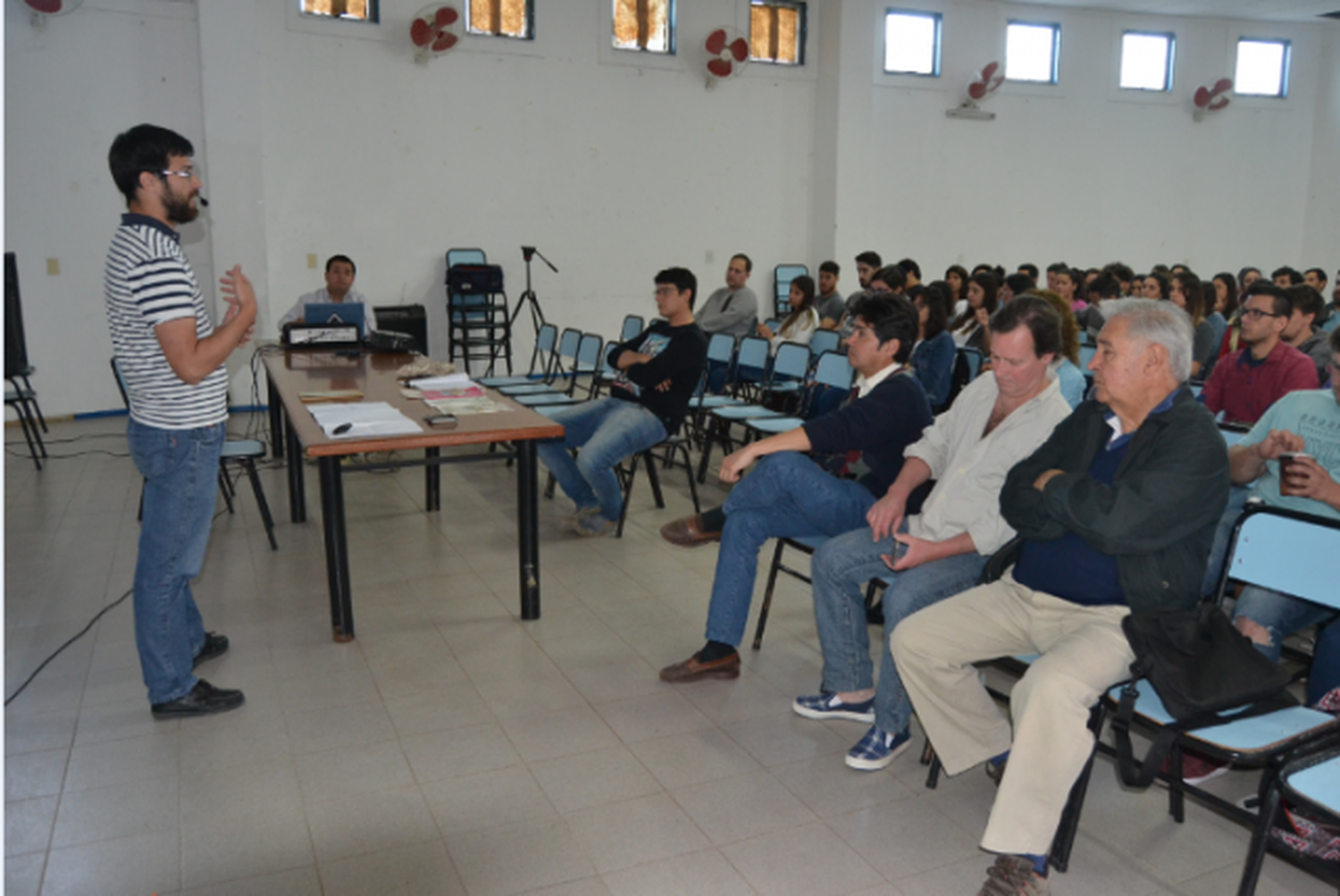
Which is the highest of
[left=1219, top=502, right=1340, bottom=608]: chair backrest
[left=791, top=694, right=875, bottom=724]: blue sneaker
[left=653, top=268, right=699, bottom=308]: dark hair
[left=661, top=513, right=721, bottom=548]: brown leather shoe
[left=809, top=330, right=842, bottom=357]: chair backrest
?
[left=653, top=268, right=699, bottom=308]: dark hair

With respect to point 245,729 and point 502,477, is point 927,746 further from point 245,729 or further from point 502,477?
point 502,477

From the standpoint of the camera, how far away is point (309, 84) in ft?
26.8

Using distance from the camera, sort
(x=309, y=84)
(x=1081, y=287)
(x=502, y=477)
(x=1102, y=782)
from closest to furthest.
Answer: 1. (x=1102, y=782)
2. (x=502, y=477)
3. (x=309, y=84)
4. (x=1081, y=287)

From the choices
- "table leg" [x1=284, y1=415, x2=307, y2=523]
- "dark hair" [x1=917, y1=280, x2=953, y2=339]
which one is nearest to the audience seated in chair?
"dark hair" [x1=917, y1=280, x2=953, y2=339]

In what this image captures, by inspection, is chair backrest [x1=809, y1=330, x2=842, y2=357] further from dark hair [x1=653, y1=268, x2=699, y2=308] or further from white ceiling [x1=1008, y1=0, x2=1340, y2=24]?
white ceiling [x1=1008, y1=0, x2=1340, y2=24]

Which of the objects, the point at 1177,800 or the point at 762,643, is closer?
the point at 1177,800

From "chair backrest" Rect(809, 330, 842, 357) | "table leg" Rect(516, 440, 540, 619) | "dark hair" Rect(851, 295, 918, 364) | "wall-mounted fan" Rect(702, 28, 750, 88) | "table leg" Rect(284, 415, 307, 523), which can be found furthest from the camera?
"wall-mounted fan" Rect(702, 28, 750, 88)

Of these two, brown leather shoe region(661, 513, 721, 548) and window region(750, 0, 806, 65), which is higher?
window region(750, 0, 806, 65)

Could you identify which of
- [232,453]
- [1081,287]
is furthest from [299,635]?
[1081,287]

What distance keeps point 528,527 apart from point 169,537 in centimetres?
119

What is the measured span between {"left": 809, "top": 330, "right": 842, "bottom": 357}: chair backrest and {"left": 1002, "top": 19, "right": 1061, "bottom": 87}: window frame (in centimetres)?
626

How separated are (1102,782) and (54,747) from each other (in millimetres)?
2867

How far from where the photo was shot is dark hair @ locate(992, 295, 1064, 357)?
8.53ft

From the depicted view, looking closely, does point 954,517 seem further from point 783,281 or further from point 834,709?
point 783,281
